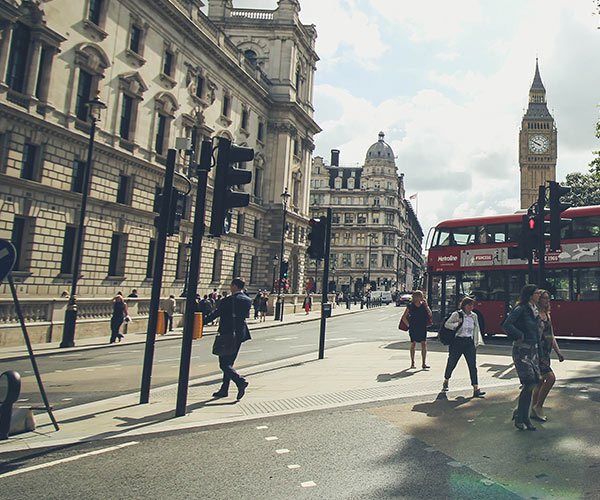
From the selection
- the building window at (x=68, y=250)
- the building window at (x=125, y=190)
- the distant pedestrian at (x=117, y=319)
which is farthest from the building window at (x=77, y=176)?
the distant pedestrian at (x=117, y=319)

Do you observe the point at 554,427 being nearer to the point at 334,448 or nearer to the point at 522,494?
the point at 522,494

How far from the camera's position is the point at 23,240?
73.6 ft

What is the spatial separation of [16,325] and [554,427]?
15.7 m

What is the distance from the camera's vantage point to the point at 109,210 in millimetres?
27250

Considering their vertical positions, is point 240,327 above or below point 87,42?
below

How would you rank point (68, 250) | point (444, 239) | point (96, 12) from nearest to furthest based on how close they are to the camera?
point (444, 239)
point (68, 250)
point (96, 12)

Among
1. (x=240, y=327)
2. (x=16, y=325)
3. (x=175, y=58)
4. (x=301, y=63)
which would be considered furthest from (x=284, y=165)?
(x=240, y=327)

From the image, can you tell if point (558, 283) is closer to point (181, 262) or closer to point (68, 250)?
point (68, 250)

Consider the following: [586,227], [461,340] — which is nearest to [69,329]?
[461,340]

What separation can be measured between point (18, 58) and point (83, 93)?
392cm

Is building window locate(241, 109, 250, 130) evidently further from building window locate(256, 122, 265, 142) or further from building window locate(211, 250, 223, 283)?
building window locate(211, 250, 223, 283)

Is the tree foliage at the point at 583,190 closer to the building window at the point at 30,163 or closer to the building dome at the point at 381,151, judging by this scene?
the building window at the point at 30,163

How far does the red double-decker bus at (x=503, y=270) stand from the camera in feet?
54.3

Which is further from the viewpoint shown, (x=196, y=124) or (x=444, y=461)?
(x=196, y=124)
